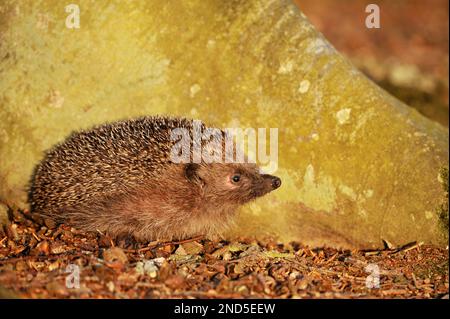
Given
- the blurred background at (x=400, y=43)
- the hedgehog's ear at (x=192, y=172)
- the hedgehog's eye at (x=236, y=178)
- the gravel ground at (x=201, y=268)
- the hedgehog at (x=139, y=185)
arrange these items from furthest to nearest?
the blurred background at (x=400, y=43) < the hedgehog's eye at (x=236, y=178) < the hedgehog's ear at (x=192, y=172) < the hedgehog at (x=139, y=185) < the gravel ground at (x=201, y=268)

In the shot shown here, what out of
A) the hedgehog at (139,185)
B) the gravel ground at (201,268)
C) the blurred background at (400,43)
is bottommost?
the gravel ground at (201,268)

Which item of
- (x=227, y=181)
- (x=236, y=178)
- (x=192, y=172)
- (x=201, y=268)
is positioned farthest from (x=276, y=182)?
(x=201, y=268)

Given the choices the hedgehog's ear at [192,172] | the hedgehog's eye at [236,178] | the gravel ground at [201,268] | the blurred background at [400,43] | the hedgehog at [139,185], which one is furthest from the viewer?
the blurred background at [400,43]

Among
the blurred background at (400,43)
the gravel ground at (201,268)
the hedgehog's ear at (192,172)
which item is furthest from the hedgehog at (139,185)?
the blurred background at (400,43)

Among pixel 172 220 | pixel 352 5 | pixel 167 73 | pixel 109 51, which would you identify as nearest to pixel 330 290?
pixel 172 220

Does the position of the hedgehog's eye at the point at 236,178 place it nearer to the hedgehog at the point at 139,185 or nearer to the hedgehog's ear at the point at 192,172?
the hedgehog at the point at 139,185
